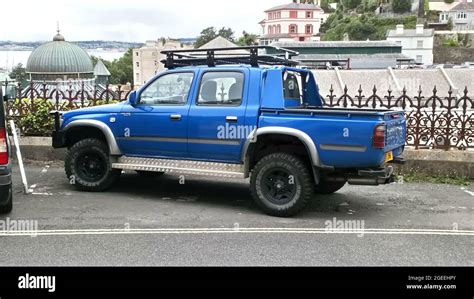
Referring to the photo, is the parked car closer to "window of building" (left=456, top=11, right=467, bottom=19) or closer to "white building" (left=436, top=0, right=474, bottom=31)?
"white building" (left=436, top=0, right=474, bottom=31)

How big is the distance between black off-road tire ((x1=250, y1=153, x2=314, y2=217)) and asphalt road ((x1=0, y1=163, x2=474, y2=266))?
0.18m

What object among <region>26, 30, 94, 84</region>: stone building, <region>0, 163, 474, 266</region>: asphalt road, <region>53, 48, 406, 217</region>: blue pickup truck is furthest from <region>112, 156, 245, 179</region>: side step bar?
<region>26, 30, 94, 84</region>: stone building

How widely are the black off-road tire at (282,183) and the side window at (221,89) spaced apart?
94cm

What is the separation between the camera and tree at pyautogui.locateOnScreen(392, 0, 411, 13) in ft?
406

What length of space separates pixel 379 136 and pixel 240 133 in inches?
70.2

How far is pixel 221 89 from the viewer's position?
A: 7051 millimetres

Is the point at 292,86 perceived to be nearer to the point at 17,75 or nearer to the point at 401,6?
the point at 17,75

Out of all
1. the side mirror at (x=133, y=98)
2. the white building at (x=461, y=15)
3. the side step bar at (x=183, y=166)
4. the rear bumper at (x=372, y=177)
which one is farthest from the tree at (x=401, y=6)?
the rear bumper at (x=372, y=177)

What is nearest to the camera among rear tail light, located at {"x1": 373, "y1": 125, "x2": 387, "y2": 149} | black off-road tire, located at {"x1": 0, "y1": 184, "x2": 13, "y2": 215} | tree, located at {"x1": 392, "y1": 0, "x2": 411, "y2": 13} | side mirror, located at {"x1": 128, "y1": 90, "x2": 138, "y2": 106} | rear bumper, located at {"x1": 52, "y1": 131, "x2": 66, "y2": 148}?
rear tail light, located at {"x1": 373, "y1": 125, "x2": 387, "y2": 149}

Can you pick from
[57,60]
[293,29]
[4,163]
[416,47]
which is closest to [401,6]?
[293,29]

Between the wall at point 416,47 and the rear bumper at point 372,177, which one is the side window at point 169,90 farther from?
the wall at point 416,47

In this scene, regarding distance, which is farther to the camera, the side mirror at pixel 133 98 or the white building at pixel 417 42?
the white building at pixel 417 42

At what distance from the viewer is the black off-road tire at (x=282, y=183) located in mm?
6449

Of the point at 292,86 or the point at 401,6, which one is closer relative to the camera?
the point at 292,86
